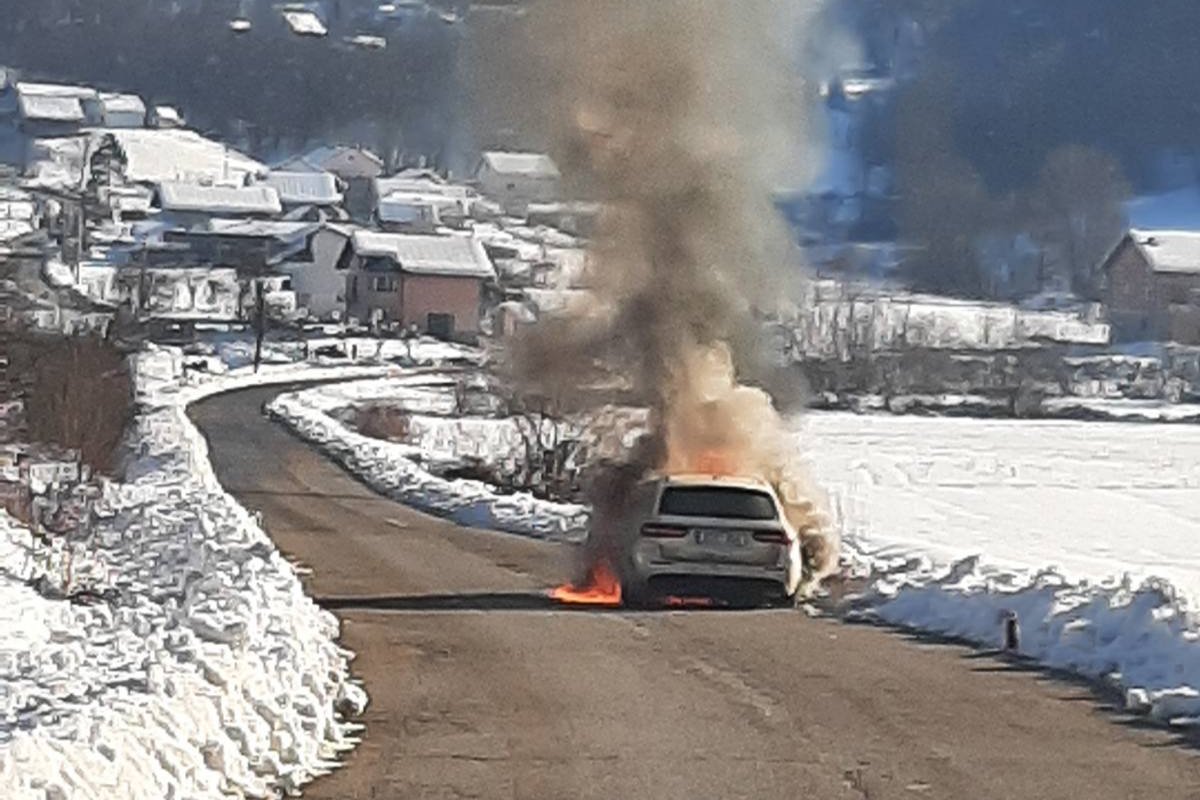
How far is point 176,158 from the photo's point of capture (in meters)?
175

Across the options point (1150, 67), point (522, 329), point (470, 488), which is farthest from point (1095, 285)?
point (522, 329)

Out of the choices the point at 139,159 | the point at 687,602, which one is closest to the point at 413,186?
the point at 139,159

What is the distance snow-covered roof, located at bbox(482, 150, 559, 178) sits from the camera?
98.1 ft

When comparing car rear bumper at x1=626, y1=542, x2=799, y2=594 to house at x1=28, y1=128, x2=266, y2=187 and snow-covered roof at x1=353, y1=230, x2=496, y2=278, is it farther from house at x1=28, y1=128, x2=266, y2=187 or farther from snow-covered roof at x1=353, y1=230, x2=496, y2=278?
house at x1=28, y1=128, x2=266, y2=187

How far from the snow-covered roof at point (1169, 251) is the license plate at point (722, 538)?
4354 inches

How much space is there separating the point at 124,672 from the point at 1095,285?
458ft

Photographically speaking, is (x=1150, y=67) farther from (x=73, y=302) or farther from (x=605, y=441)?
(x=605, y=441)

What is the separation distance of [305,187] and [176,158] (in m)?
22.5

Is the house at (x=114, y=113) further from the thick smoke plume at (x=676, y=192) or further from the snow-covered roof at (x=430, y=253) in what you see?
the thick smoke plume at (x=676, y=192)

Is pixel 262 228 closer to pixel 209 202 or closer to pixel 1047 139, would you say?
pixel 209 202

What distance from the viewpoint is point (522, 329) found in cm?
3453

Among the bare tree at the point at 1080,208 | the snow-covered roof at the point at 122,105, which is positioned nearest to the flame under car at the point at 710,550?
the bare tree at the point at 1080,208

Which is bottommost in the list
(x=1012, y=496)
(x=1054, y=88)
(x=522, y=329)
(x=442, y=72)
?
(x=1012, y=496)

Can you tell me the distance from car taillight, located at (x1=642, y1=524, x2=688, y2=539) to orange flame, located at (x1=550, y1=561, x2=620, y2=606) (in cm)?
173
